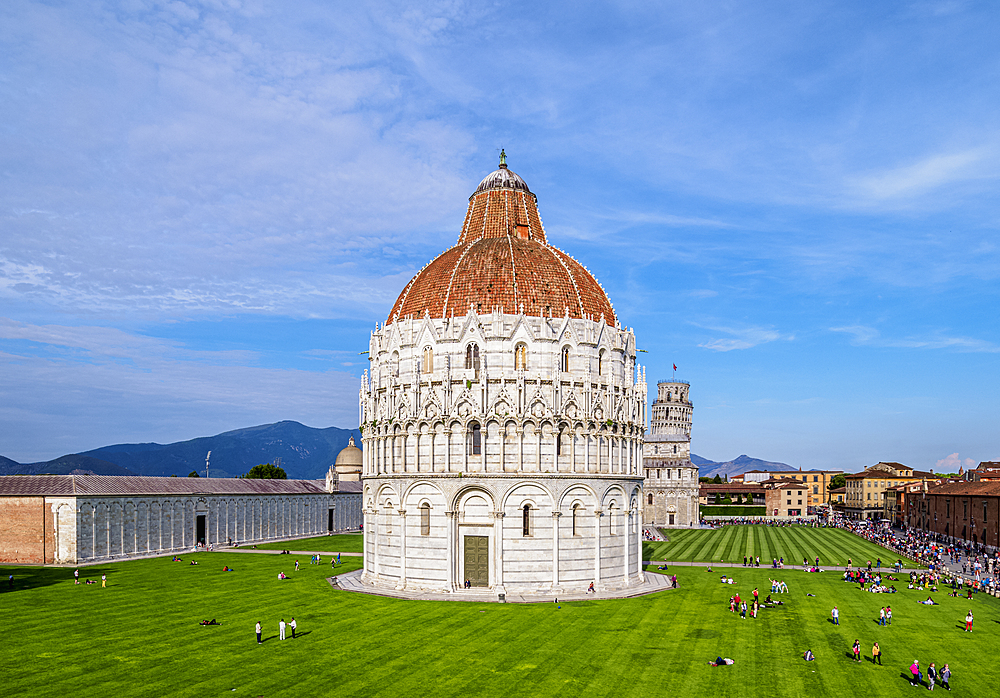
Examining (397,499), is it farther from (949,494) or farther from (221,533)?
(949,494)

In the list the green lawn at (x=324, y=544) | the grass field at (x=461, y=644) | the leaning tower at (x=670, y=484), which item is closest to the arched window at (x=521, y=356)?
the grass field at (x=461, y=644)

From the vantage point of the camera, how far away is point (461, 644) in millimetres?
38000

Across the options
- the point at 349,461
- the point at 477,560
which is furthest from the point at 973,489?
the point at 349,461

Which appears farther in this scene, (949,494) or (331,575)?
(949,494)

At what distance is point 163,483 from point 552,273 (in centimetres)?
5046

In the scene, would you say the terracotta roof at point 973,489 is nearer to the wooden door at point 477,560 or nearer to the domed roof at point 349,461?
the wooden door at point 477,560

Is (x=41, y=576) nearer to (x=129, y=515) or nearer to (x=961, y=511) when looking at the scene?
(x=129, y=515)

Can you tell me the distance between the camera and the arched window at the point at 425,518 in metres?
54.7

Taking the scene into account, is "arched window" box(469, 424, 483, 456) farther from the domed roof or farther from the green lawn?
the domed roof

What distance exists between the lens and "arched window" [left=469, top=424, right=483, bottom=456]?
178ft

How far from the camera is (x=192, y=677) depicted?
3169 cm

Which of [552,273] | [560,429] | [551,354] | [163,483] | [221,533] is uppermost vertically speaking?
[552,273]

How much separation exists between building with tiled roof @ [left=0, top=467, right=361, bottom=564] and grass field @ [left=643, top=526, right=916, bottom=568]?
46.3 meters

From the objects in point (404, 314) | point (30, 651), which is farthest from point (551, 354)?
point (30, 651)
